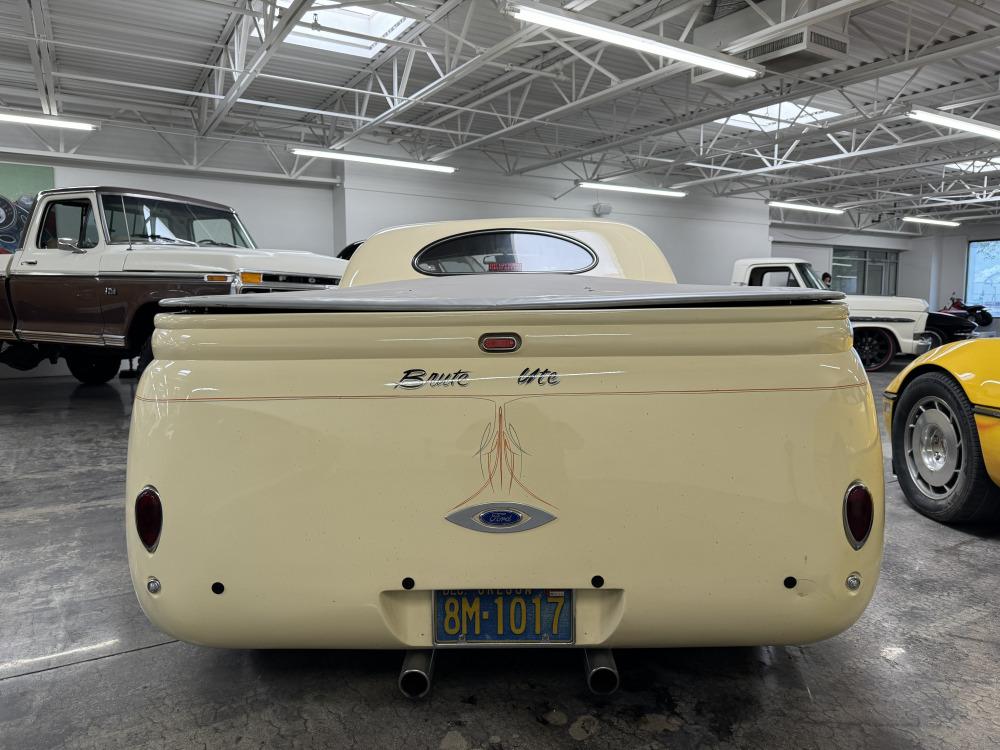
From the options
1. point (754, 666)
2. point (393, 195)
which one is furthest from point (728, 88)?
point (754, 666)

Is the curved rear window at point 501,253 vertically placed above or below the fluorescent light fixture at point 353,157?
below

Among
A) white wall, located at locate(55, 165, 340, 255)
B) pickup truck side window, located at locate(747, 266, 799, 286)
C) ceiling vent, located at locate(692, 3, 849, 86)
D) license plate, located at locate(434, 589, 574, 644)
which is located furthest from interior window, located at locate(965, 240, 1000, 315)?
license plate, located at locate(434, 589, 574, 644)

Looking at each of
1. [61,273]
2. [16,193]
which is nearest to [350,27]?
[61,273]

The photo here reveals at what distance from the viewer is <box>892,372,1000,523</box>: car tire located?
3752 mm

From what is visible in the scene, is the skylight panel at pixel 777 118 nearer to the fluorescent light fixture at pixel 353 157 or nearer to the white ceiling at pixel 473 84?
the white ceiling at pixel 473 84

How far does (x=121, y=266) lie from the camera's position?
7297 millimetres

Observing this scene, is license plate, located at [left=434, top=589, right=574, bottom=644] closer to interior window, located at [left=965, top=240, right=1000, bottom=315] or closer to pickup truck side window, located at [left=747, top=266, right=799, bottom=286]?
pickup truck side window, located at [left=747, top=266, right=799, bottom=286]

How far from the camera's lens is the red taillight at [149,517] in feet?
6.16

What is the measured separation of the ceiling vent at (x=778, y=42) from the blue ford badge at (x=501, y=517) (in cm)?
920

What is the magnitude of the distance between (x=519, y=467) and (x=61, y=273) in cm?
782

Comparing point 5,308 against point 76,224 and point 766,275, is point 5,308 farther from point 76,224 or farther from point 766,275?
point 766,275

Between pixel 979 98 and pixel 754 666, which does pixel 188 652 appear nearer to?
pixel 754 666

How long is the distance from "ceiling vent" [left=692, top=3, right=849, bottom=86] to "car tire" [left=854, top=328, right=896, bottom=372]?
17.4ft

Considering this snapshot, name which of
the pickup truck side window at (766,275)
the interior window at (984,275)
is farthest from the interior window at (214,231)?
the interior window at (984,275)
